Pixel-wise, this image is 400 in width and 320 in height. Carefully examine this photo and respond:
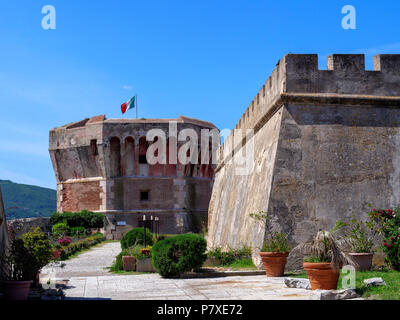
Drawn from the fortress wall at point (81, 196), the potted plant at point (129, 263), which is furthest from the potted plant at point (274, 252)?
the fortress wall at point (81, 196)

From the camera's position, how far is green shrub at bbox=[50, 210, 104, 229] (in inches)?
1384

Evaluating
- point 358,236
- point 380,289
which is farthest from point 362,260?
point 380,289

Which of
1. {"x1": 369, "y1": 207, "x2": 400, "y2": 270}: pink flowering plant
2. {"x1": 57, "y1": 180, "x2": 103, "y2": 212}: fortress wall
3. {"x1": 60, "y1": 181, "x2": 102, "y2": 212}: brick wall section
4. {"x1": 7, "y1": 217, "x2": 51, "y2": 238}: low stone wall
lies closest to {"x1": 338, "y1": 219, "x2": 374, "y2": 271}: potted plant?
{"x1": 369, "y1": 207, "x2": 400, "y2": 270}: pink flowering plant

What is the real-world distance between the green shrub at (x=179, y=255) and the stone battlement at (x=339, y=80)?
403 cm

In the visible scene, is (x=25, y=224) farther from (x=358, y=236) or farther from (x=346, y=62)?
(x=346, y=62)

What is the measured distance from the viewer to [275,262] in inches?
364

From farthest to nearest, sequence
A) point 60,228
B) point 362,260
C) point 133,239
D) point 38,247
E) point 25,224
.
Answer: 1. point 60,228
2. point 25,224
3. point 133,239
4. point 362,260
5. point 38,247

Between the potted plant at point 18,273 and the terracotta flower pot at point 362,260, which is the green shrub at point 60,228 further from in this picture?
the terracotta flower pot at point 362,260

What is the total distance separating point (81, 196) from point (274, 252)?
30.9 m

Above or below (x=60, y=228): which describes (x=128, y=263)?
above

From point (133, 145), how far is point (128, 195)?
4.29m

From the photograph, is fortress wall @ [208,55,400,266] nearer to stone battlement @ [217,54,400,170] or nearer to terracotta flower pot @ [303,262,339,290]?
→ stone battlement @ [217,54,400,170]
